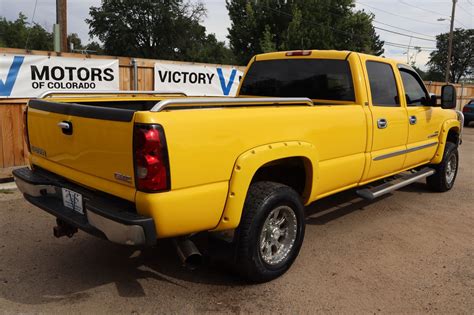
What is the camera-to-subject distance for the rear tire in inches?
255

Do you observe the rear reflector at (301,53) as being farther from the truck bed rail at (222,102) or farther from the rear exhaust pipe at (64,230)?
the rear exhaust pipe at (64,230)

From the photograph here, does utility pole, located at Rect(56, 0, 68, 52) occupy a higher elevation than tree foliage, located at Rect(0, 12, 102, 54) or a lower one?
lower

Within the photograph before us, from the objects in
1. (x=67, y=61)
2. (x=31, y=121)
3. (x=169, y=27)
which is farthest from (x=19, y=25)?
(x=31, y=121)

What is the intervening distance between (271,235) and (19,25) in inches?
2911

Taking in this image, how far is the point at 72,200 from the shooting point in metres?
3.25

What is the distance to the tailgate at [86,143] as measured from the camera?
2.79 m

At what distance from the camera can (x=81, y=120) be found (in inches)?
121

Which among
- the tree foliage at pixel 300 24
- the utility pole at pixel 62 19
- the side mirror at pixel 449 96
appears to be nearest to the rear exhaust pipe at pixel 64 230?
the side mirror at pixel 449 96

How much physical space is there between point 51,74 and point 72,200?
4.85m

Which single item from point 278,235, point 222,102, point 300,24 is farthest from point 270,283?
point 300,24

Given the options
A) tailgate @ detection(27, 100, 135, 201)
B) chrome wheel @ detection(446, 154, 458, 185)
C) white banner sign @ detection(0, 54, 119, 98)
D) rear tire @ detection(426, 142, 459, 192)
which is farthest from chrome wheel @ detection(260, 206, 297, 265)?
white banner sign @ detection(0, 54, 119, 98)

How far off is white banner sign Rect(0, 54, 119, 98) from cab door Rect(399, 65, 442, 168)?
5229 mm

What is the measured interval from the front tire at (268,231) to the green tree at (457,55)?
86050 mm

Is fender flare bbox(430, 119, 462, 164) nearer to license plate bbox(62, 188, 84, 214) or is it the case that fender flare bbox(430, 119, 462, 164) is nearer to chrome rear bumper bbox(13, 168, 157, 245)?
chrome rear bumper bbox(13, 168, 157, 245)
